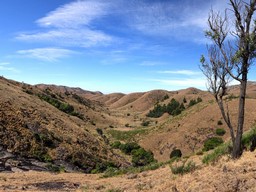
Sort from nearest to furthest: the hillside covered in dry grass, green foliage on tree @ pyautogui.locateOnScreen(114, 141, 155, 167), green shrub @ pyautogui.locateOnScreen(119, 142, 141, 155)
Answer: the hillside covered in dry grass
green foliage on tree @ pyautogui.locateOnScreen(114, 141, 155, 167)
green shrub @ pyautogui.locateOnScreen(119, 142, 141, 155)

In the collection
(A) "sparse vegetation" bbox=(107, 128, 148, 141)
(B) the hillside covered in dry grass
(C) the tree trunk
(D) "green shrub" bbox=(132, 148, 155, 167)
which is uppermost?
(C) the tree trunk

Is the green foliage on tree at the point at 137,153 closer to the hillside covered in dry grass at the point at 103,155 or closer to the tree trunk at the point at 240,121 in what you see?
the hillside covered in dry grass at the point at 103,155

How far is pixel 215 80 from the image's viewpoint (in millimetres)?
13938

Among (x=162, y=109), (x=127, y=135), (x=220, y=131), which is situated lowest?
(x=127, y=135)

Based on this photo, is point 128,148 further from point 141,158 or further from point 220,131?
point 220,131

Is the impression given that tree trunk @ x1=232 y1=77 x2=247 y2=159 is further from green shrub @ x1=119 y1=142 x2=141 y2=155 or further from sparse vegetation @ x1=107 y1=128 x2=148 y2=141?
sparse vegetation @ x1=107 y1=128 x2=148 y2=141

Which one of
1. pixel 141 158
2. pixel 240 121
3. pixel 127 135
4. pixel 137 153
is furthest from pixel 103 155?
pixel 240 121

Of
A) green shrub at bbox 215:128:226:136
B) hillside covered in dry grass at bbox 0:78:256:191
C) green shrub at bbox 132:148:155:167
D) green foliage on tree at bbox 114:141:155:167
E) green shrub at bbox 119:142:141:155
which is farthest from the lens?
green shrub at bbox 119:142:141:155

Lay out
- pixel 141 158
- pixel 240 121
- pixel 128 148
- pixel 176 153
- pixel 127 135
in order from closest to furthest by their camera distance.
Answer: pixel 240 121 → pixel 176 153 → pixel 141 158 → pixel 128 148 → pixel 127 135

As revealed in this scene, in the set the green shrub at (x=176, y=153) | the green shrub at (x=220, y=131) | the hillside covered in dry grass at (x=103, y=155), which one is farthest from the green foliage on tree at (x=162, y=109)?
the green shrub at (x=176, y=153)

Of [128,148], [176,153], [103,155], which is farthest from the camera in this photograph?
[128,148]

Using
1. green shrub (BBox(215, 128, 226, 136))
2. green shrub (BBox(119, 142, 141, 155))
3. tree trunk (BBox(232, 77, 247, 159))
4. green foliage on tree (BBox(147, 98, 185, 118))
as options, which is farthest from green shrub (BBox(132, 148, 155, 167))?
green foliage on tree (BBox(147, 98, 185, 118))

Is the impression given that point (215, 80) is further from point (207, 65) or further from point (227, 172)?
point (227, 172)

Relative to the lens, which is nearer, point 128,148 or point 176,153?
point 176,153
